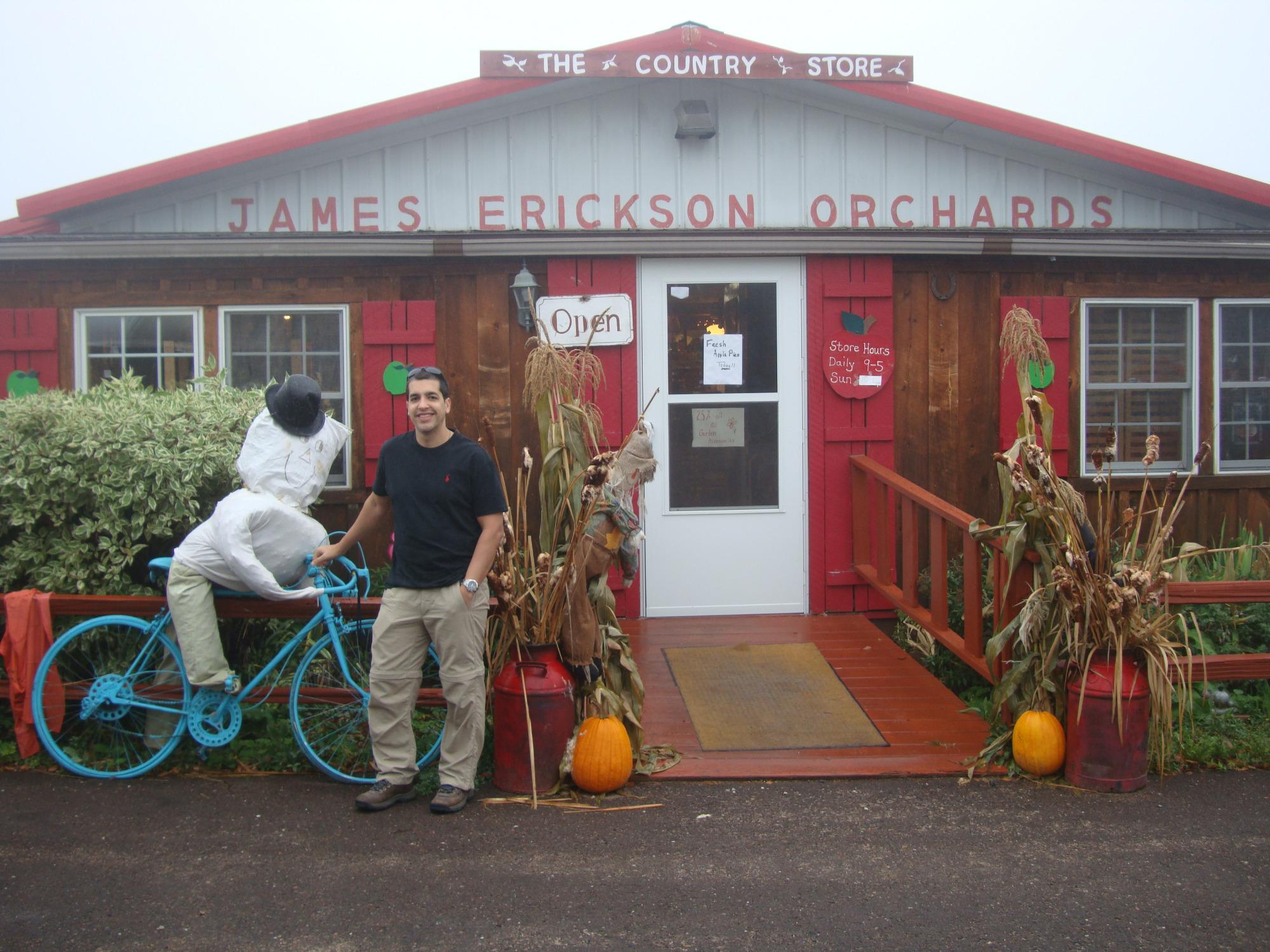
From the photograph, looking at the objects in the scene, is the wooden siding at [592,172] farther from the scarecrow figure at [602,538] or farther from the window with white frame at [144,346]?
the scarecrow figure at [602,538]

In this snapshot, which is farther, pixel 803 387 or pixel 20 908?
pixel 803 387

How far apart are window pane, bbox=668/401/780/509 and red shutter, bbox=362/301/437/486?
5.63 ft

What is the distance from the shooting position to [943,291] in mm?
7473

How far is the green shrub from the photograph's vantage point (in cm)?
529

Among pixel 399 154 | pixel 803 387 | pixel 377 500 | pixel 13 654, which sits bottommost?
pixel 13 654

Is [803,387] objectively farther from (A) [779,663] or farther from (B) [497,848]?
(B) [497,848]

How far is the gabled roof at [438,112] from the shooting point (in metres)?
7.18

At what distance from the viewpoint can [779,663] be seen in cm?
635

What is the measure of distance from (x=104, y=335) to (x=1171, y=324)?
733 centimetres

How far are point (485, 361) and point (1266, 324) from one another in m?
5.58

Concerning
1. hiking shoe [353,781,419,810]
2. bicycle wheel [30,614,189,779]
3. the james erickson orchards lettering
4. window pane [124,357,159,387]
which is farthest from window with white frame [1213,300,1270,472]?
window pane [124,357,159,387]

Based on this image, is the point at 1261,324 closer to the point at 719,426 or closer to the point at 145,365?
the point at 719,426

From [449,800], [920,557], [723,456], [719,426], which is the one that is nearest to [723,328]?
[719,426]

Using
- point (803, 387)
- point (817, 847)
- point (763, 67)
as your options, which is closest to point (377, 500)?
point (817, 847)
